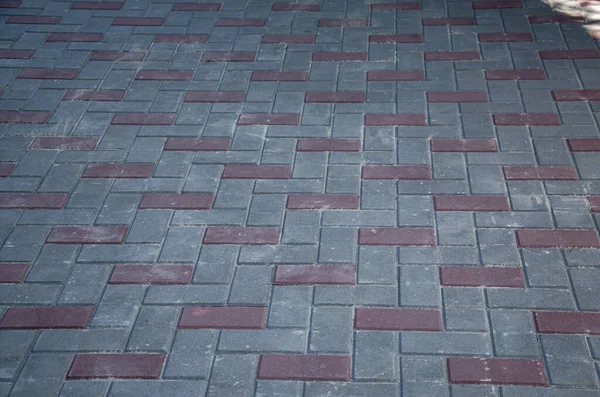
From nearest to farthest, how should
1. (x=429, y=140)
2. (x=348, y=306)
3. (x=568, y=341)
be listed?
(x=568, y=341) < (x=348, y=306) < (x=429, y=140)

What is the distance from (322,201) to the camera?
385cm

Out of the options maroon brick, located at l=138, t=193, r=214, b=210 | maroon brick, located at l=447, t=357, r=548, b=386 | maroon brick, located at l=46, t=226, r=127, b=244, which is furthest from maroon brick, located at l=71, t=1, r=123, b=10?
maroon brick, located at l=447, t=357, r=548, b=386

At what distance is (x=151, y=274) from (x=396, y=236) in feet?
4.08

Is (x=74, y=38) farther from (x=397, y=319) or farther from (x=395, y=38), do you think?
(x=397, y=319)

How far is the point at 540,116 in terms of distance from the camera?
14.4ft

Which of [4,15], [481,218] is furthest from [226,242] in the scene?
[4,15]

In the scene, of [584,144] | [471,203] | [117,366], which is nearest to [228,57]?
[471,203]

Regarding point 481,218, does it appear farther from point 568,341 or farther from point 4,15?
point 4,15

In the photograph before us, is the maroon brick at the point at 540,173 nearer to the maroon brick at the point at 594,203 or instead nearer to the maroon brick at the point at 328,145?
the maroon brick at the point at 594,203

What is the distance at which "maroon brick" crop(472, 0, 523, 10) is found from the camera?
5.66 metres

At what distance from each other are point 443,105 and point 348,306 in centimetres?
186

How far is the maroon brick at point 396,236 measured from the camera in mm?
3568

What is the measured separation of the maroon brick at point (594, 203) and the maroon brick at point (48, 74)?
355 centimetres

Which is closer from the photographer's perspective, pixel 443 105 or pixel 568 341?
pixel 568 341
